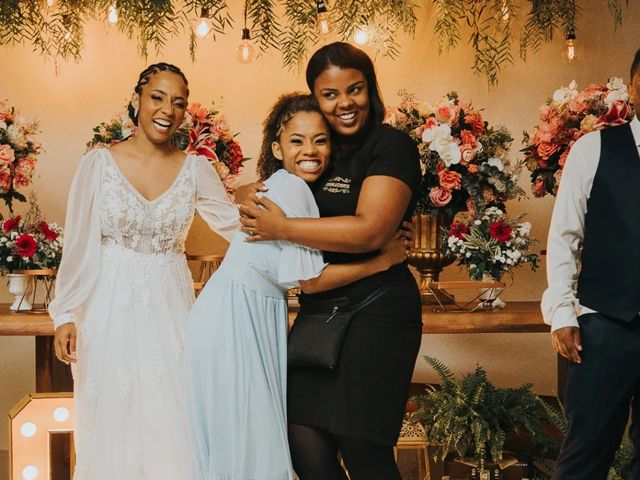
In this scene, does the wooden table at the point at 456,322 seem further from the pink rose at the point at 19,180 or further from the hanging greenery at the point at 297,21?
the hanging greenery at the point at 297,21

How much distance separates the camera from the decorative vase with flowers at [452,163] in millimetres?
3602

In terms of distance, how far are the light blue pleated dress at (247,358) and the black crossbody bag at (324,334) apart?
44 mm

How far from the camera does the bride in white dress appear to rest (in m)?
2.66

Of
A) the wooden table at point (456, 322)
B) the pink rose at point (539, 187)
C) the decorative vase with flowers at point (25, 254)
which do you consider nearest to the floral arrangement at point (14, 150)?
the decorative vase with flowers at point (25, 254)

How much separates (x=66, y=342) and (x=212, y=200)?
2.07 feet

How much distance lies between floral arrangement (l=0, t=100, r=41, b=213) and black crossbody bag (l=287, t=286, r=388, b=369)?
1.85 m

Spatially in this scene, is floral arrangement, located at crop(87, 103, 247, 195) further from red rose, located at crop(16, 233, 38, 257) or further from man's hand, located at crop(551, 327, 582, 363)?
man's hand, located at crop(551, 327, 582, 363)

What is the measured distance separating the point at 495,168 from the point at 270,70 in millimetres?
1507

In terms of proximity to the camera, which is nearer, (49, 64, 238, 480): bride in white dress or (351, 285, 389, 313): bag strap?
(351, 285, 389, 313): bag strap

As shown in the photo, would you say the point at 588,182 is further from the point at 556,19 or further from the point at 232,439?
the point at 556,19

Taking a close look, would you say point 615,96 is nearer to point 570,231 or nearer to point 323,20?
point 570,231

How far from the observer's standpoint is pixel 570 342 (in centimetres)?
252

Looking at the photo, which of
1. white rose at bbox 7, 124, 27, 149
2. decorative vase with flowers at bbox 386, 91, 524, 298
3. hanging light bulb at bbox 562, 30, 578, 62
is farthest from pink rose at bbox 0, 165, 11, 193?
hanging light bulb at bbox 562, 30, 578, 62

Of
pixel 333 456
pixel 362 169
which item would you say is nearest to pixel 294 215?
pixel 362 169
